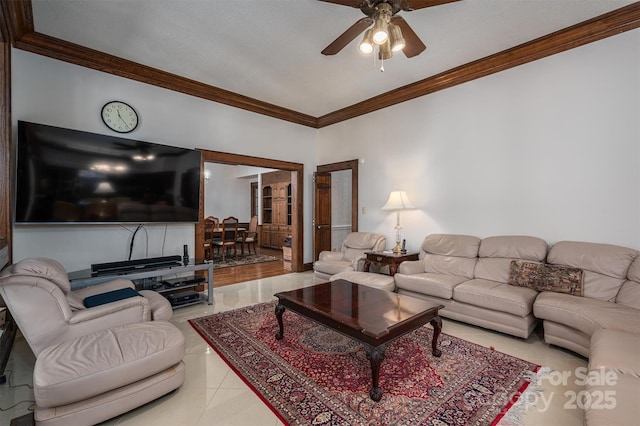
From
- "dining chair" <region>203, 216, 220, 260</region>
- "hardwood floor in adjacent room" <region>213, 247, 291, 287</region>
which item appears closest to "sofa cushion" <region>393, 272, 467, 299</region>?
A: "hardwood floor in adjacent room" <region>213, 247, 291, 287</region>

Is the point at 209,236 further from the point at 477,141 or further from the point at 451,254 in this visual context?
the point at 477,141

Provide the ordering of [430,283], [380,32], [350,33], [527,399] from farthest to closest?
1. [430,283]
2. [350,33]
3. [380,32]
4. [527,399]

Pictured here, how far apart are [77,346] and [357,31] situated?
2947 mm

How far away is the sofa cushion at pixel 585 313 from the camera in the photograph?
214 centimetres

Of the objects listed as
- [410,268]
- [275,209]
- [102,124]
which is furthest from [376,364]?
[275,209]

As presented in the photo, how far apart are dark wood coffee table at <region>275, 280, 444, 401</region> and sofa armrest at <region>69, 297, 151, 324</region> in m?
1.12

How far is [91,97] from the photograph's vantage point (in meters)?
3.58

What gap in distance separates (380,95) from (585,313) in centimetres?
388

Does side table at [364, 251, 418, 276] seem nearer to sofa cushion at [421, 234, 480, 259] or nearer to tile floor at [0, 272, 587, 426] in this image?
sofa cushion at [421, 234, 480, 259]

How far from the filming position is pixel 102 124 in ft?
12.0

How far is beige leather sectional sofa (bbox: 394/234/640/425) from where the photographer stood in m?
1.46

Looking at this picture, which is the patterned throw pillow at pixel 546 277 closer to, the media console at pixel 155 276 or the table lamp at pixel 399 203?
the table lamp at pixel 399 203

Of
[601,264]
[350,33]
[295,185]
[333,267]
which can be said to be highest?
[350,33]

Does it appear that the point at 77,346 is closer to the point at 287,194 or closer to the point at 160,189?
the point at 160,189
